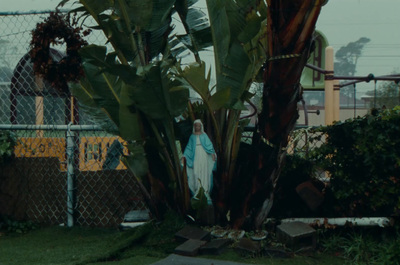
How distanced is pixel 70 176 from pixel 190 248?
263 centimetres

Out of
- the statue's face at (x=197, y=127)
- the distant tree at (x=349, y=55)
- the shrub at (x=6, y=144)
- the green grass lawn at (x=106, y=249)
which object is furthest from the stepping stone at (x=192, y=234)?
the distant tree at (x=349, y=55)

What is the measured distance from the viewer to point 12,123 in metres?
8.23

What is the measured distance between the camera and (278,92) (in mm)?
5879

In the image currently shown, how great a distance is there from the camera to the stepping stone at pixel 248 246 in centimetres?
574

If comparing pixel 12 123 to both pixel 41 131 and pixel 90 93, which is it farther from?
pixel 90 93

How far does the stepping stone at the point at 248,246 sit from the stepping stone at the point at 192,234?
15.1 inches

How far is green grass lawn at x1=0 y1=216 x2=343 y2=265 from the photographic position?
5.70 metres

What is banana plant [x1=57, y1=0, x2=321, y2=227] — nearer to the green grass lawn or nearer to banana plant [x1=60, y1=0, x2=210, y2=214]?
banana plant [x1=60, y1=0, x2=210, y2=214]

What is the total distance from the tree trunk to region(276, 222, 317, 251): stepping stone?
0.37m

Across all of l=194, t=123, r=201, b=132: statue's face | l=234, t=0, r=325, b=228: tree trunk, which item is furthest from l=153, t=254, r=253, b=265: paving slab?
l=194, t=123, r=201, b=132: statue's face

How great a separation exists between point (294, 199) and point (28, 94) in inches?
167

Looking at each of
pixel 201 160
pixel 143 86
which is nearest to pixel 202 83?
pixel 143 86

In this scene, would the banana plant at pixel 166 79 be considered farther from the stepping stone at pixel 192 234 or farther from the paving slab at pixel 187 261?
the paving slab at pixel 187 261

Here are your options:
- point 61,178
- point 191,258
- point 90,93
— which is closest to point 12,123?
point 61,178
